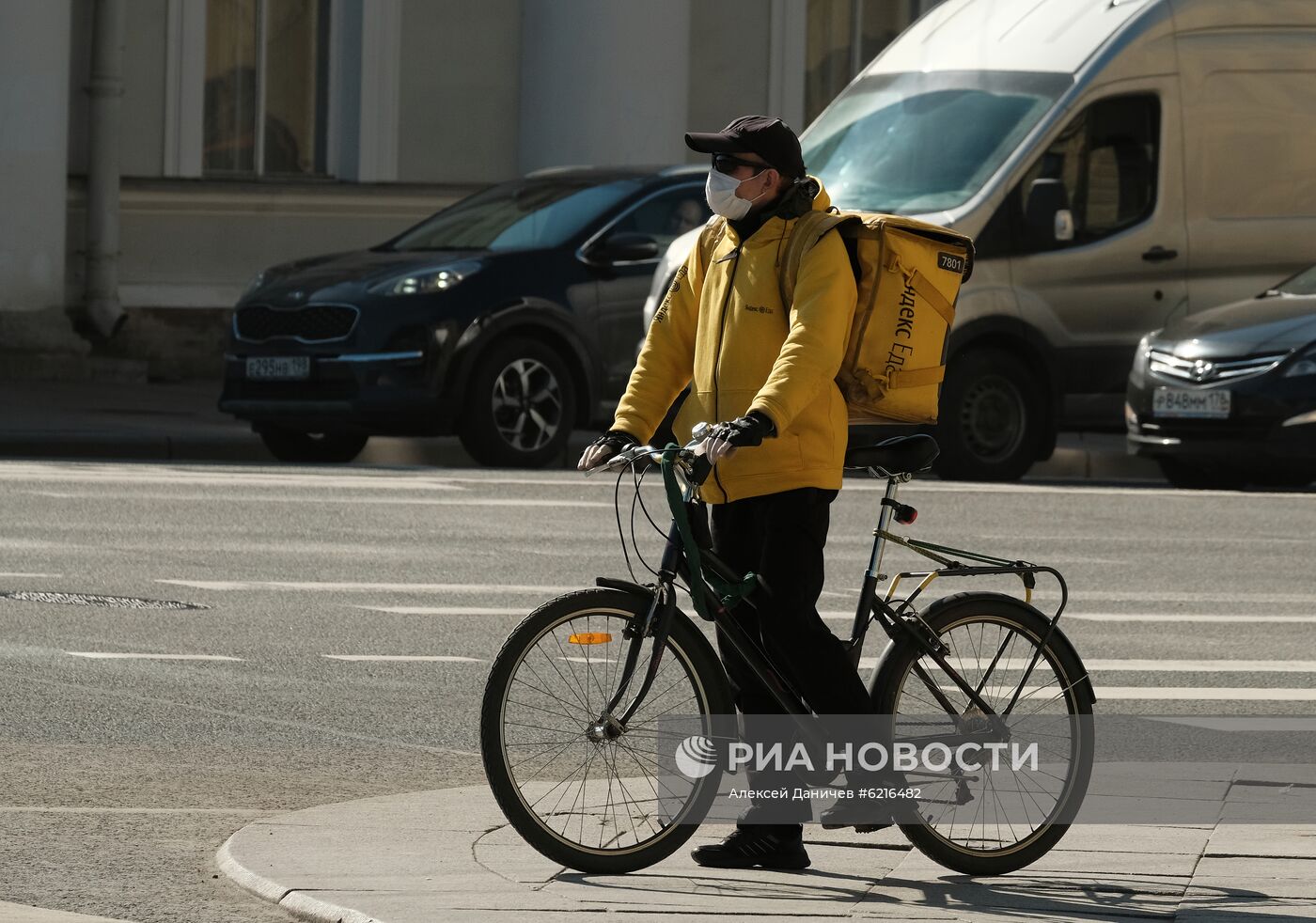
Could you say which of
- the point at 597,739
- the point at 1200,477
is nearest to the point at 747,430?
the point at 597,739

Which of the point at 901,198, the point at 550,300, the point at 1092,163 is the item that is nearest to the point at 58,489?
the point at 550,300

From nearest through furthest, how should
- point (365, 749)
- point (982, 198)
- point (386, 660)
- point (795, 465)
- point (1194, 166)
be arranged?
1. point (795, 465)
2. point (365, 749)
3. point (386, 660)
4. point (982, 198)
5. point (1194, 166)

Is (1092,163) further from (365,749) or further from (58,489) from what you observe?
(365,749)

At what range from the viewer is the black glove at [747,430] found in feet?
18.1

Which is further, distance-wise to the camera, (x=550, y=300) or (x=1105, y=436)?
(x=1105, y=436)

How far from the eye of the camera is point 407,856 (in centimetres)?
589

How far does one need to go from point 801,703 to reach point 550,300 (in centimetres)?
999

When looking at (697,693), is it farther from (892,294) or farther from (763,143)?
(763,143)

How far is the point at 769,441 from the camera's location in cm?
577

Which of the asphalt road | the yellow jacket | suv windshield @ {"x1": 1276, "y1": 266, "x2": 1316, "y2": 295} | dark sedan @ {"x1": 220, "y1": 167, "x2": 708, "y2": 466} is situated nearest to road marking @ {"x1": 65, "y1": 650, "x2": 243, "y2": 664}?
the asphalt road

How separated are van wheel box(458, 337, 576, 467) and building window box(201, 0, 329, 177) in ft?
29.8

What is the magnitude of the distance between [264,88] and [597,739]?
62.8ft

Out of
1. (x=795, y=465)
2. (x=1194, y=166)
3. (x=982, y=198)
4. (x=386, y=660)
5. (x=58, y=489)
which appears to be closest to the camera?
(x=795, y=465)

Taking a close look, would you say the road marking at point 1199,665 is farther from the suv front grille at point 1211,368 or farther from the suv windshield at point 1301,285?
the suv windshield at point 1301,285
